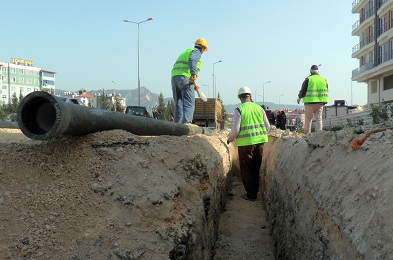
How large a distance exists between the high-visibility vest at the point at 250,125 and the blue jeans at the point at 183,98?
1.05m

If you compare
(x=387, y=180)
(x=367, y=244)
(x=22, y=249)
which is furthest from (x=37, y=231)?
(x=387, y=180)

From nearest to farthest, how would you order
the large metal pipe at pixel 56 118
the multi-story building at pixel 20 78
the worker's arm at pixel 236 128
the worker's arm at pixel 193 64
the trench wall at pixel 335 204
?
the trench wall at pixel 335 204, the large metal pipe at pixel 56 118, the worker's arm at pixel 236 128, the worker's arm at pixel 193 64, the multi-story building at pixel 20 78

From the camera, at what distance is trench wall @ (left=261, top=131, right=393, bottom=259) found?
2086 millimetres

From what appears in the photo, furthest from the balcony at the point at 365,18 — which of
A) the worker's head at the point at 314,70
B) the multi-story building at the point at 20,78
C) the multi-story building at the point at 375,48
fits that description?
the multi-story building at the point at 20,78

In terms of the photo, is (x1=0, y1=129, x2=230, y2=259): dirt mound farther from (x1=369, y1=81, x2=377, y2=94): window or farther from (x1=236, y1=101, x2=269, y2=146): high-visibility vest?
(x1=369, y1=81, x2=377, y2=94): window

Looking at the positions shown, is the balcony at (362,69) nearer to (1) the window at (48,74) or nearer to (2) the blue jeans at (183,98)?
(2) the blue jeans at (183,98)

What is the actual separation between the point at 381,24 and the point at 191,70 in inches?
1507

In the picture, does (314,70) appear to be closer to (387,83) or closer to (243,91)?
(243,91)

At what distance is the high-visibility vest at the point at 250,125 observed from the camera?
22.2 feet

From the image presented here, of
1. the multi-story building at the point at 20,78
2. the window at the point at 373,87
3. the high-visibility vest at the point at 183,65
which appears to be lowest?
the high-visibility vest at the point at 183,65

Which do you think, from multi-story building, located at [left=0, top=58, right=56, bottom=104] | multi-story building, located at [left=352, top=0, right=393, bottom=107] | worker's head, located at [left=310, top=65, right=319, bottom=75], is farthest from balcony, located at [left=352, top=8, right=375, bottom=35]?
multi-story building, located at [left=0, top=58, right=56, bottom=104]

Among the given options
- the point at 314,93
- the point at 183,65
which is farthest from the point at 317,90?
the point at 183,65

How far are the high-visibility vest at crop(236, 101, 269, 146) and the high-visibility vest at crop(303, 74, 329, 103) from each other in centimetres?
256

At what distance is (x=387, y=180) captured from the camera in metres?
2.25
